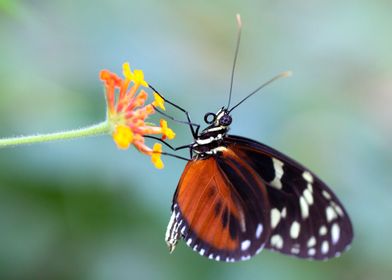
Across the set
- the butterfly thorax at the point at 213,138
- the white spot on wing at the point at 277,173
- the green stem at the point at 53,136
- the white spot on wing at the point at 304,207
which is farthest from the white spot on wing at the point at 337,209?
the green stem at the point at 53,136

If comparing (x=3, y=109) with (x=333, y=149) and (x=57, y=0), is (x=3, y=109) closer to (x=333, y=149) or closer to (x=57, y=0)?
(x=57, y=0)

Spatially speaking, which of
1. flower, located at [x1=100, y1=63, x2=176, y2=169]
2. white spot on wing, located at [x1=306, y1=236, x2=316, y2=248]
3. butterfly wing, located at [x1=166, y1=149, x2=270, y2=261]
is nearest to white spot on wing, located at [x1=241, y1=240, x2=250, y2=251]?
butterfly wing, located at [x1=166, y1=149, x2=270, y2=261]

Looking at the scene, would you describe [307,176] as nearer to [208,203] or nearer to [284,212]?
[284,212]

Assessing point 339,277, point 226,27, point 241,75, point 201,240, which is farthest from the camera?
point 226,27

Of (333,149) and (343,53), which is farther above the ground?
(343,53)

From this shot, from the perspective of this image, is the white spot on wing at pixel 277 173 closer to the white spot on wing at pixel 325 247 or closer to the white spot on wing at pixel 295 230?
the white spot on wing at pixel 295 230

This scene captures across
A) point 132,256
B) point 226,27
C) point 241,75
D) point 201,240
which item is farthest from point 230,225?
point 226,27
